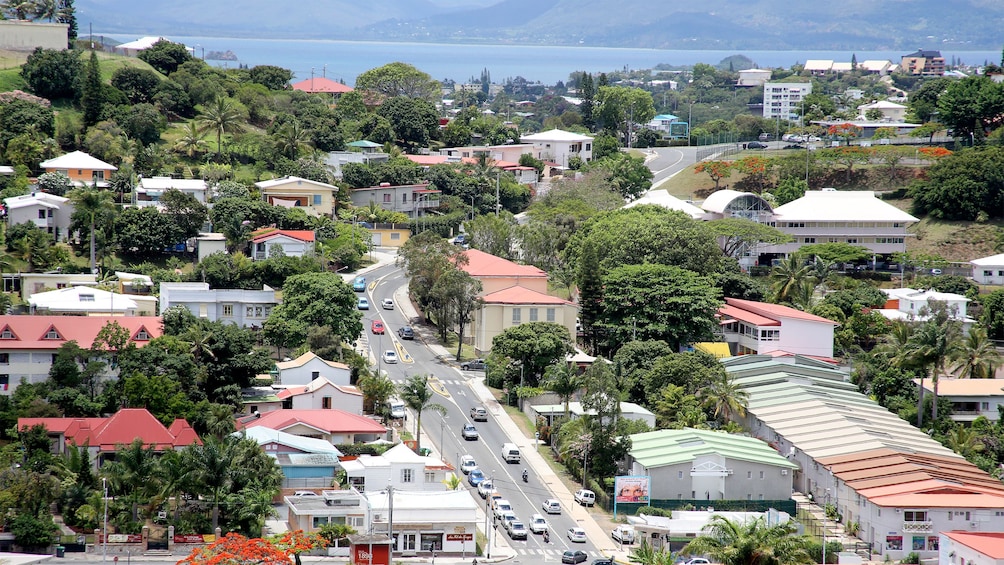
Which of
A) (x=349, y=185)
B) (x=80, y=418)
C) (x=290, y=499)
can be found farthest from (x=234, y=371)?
(x=349, y=185)

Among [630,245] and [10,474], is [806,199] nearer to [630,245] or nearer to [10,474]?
[630,245]

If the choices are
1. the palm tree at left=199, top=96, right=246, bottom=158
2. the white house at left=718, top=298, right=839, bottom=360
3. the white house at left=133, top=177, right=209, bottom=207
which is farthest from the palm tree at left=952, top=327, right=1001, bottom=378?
the palm tree at left=199, top=96, right=246, bottom=158

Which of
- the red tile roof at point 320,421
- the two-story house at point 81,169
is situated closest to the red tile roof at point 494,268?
the red tile roof at point 320,421

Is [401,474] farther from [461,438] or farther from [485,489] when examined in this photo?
[461,438]

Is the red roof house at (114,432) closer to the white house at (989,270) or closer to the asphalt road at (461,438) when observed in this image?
the asphalt road at (461,438)

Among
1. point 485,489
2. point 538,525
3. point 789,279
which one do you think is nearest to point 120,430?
point 485,489
